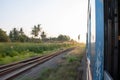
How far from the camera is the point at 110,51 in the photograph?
276 cm

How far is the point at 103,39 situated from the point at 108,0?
0.38 metres

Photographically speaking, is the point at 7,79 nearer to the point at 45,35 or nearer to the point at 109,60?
the point at 109,60

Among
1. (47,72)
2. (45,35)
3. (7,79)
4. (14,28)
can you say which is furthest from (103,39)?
(45,35)

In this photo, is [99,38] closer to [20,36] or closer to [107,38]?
[107,38]

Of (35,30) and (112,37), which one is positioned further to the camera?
(35,30)

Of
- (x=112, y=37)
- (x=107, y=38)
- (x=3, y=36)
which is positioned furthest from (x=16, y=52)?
(x=112, y=37)

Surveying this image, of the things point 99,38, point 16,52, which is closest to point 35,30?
point 16,52

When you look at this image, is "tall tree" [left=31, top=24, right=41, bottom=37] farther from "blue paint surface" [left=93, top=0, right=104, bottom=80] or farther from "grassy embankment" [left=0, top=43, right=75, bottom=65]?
"blue paint surface" [left=93, top=0, right=104, bottom=80]

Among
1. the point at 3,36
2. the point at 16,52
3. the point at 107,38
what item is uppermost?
the point at 3,36

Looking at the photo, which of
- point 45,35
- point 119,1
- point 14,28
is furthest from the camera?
point 45,35

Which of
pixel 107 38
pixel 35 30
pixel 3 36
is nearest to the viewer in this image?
pixel 107 38

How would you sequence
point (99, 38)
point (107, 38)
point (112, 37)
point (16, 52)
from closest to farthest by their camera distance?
point (112, 37), point (107, 38), point (99, 38), point (16, 52)

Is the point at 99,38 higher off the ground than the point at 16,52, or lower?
higher

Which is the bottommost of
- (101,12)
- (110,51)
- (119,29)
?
(110,51)
